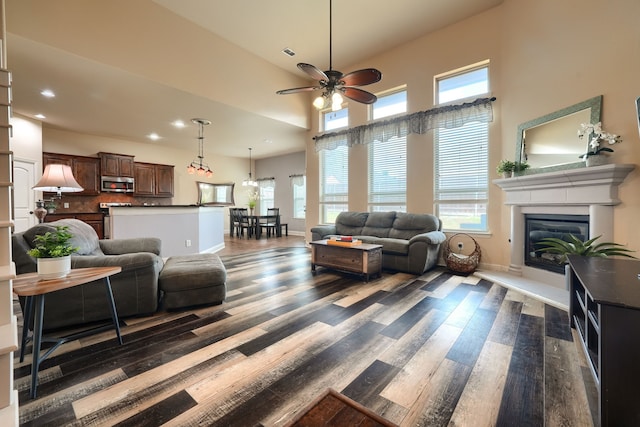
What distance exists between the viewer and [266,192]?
10.4m

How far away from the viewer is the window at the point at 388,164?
5.23m

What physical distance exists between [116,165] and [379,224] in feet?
22.5

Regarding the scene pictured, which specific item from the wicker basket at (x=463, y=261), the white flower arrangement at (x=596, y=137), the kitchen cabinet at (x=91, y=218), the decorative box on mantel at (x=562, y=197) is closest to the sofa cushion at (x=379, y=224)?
the wicker basket at (x=463, y=261)

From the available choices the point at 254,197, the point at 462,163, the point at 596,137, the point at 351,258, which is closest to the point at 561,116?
the point at 596,137

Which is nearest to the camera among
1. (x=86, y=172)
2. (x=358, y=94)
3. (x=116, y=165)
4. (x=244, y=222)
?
(x=358, y=94)

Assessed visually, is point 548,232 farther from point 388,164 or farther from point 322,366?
point 322,366

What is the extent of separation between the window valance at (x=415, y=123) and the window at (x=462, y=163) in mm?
188

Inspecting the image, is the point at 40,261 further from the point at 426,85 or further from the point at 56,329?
the point at 426,85

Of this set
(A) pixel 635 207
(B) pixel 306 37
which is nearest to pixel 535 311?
(A) pixel 635 207

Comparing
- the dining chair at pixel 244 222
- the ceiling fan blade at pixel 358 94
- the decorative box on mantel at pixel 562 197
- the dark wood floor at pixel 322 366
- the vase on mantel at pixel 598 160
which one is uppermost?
the ceiling fan blade at pixel 358 94

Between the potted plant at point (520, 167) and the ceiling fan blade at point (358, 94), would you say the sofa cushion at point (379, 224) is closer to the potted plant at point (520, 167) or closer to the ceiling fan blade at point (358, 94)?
the potted plant at point (520, 167)

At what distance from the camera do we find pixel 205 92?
4465mm

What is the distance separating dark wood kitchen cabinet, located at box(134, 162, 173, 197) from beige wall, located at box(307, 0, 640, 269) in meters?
5.67

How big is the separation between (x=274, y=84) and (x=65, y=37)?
3.25m
